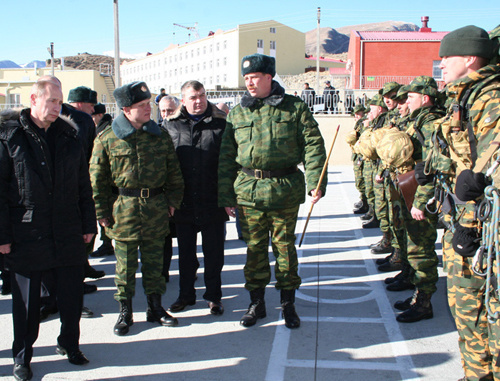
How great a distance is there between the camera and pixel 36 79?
45.0m

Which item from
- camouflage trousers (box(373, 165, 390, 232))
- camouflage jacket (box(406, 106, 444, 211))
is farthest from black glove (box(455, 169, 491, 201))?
camouflage trousers (box(373, 165, 390, 232))

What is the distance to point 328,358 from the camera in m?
3.49

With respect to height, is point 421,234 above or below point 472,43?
below

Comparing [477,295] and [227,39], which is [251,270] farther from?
[227,39]

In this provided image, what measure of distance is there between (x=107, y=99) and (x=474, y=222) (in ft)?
169

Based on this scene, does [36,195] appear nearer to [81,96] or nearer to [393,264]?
[81,96]

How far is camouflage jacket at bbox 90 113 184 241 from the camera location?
3.95 meters

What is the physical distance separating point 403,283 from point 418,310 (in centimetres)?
77

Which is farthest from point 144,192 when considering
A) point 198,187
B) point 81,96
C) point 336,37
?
point 336,37

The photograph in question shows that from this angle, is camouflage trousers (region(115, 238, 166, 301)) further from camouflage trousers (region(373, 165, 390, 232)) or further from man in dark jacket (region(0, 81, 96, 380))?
camouflage trousers (region(373, 165, 390, 232))

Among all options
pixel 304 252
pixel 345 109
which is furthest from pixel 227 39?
pixel 304 252

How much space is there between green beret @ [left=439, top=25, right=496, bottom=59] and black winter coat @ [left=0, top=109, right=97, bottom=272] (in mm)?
2643

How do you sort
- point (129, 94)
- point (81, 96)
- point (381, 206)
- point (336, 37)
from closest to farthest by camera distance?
point (129, 94), point (81, 96), point (381, 206), point (336, 37)

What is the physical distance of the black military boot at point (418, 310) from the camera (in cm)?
409
